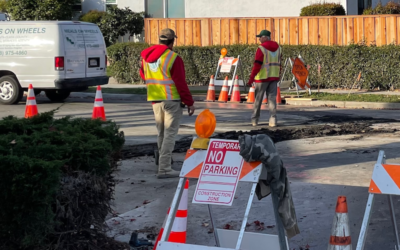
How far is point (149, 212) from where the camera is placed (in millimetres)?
6758

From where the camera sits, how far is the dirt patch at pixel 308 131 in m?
10.4

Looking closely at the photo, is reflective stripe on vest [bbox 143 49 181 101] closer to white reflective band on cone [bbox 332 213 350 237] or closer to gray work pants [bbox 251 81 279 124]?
white reflective band on cone [bbox 332 213 350 237]

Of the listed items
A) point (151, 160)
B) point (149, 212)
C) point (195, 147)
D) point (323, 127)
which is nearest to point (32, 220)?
point (195, 147)

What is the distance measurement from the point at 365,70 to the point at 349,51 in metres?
0.73

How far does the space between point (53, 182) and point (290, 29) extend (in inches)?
715

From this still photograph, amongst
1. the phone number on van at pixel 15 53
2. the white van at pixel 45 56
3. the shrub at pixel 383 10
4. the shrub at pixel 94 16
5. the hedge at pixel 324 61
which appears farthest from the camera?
the shrub at pixel 94 16

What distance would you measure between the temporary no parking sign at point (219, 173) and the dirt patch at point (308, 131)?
5.00m

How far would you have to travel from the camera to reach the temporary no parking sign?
4781mm

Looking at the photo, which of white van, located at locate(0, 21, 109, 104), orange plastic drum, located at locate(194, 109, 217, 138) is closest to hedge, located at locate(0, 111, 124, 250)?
orange plastic drum, located at locate(194, 109, 217, 138)

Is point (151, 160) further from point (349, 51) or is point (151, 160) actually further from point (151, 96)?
point (349, 51)

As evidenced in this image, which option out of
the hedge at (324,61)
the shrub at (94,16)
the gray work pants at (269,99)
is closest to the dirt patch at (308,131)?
the gray work pants at (269,99)

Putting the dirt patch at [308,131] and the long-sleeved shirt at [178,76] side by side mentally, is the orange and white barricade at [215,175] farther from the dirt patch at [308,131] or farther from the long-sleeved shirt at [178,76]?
the dirt patch at [308,131]

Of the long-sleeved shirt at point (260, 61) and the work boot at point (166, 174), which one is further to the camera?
the long-sleeved shirt at point (260, 61)

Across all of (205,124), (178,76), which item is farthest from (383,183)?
(178,76)
